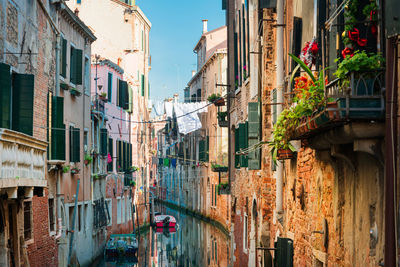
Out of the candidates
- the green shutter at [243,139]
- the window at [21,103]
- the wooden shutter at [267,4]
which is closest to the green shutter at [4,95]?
the window at [21,103]

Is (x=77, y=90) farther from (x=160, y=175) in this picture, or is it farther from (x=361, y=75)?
(x=160, y=175)

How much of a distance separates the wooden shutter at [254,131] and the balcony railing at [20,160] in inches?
192

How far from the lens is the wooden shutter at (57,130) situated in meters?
18.3

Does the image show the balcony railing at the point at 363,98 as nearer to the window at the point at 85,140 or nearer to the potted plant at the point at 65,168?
the potted plant at the point at 65,168

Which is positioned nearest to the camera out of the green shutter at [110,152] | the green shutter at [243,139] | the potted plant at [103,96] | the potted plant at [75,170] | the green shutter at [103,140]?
the green shutter at [243,139]

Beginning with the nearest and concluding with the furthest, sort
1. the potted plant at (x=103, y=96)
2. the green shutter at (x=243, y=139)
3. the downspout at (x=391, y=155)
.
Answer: the downspout at (x=391, y=155) < the green shutter at (x=243, y=139) < the potted plant at (x=103, y=96)

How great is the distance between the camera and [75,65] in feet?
74.2

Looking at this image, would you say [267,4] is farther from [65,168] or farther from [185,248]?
[185,248]

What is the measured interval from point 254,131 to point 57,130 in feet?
19.2

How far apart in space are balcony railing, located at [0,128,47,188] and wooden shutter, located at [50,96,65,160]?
3632 millimetres

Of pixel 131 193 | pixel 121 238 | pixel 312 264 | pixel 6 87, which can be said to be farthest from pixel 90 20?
pixel 312 264

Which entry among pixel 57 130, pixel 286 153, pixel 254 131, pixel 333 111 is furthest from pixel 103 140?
pixel 333 111

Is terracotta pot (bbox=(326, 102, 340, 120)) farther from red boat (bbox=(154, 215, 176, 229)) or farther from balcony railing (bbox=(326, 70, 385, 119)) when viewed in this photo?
red boat (bbox=(154, 215, 176, 229))

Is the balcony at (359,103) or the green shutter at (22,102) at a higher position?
the green shutter at (22,102)
